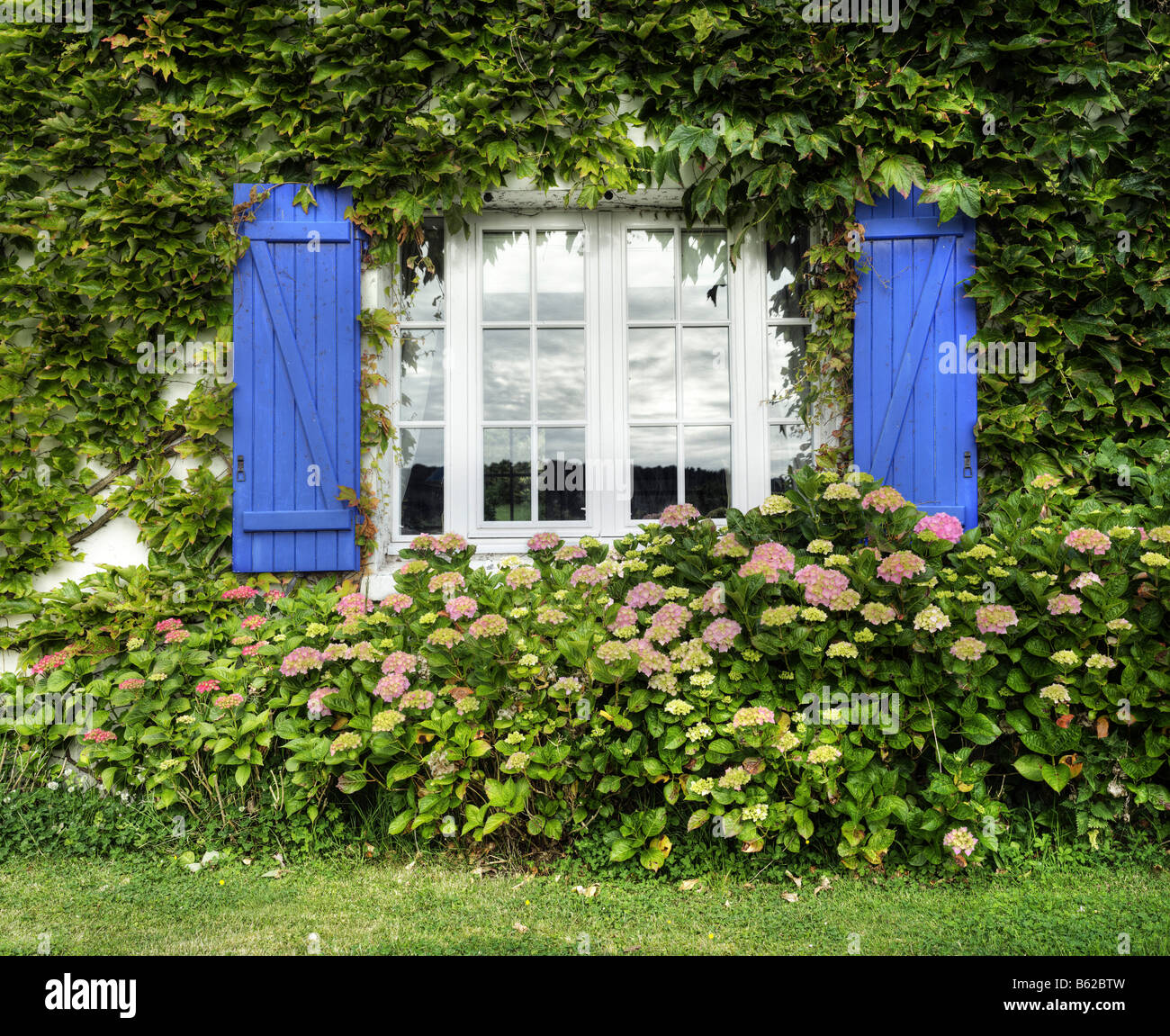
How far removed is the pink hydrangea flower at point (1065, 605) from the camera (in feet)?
7.27

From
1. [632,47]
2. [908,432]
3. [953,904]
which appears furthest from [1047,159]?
[953,904]

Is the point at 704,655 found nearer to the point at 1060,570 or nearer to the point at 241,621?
the point at 1060,570

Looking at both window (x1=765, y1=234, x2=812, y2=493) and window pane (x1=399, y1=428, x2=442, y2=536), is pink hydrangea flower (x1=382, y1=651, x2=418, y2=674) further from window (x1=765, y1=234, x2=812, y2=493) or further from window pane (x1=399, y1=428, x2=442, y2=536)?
window (x1=765, y1=234, x2=812, y2=493)

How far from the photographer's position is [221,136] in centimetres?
321

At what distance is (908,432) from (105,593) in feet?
12.2

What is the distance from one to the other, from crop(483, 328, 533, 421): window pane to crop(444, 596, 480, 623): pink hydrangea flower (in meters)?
1.32

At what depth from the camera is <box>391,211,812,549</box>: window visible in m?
3.39

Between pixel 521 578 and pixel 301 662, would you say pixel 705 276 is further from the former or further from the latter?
pixel 301 662

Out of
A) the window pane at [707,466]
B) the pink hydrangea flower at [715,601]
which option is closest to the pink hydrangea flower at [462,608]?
the pink hydrangea flower at [715,601]

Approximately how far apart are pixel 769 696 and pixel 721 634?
275 mm

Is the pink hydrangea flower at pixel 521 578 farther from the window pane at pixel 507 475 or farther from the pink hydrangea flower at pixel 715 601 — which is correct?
the window pane at pixel 507 475

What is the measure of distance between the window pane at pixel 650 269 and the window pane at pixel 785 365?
1.79 ft

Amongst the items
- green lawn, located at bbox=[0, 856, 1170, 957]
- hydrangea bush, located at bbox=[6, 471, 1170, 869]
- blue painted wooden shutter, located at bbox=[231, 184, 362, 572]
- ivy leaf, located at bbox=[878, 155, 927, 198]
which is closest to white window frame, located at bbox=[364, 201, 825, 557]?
blue painted wooden shutter, located at bbox=[231, 184, 362, 572]

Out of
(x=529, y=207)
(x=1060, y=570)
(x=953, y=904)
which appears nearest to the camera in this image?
(x=953, y=904)
